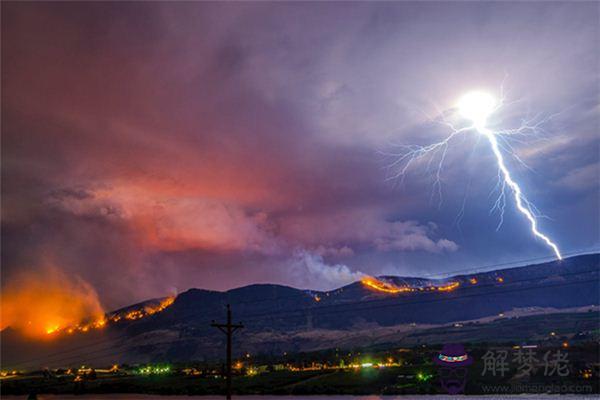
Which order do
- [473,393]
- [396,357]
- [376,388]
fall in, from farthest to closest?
1. [396,357]
2. [376,388]
3. [473,393]

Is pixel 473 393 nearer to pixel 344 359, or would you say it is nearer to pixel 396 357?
pixel 396 357

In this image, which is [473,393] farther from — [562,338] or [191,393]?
[562,338]

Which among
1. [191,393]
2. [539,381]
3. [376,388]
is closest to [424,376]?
[376,388]

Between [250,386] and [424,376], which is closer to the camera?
[424,376]

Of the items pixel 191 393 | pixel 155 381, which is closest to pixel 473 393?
pixel 191 393

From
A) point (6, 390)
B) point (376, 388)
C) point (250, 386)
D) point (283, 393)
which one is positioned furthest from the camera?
point (6, 390)

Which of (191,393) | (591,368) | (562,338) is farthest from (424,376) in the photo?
(562,338)

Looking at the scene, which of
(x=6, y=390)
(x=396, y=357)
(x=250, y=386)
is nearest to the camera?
(x=250, y=386)

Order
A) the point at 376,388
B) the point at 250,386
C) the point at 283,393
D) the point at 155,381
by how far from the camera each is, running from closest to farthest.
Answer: the point at 376,388 → the point at 283,393 → the point at 250,386 → the point at 155,381

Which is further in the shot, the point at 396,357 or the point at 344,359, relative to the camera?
the point at 344,359
